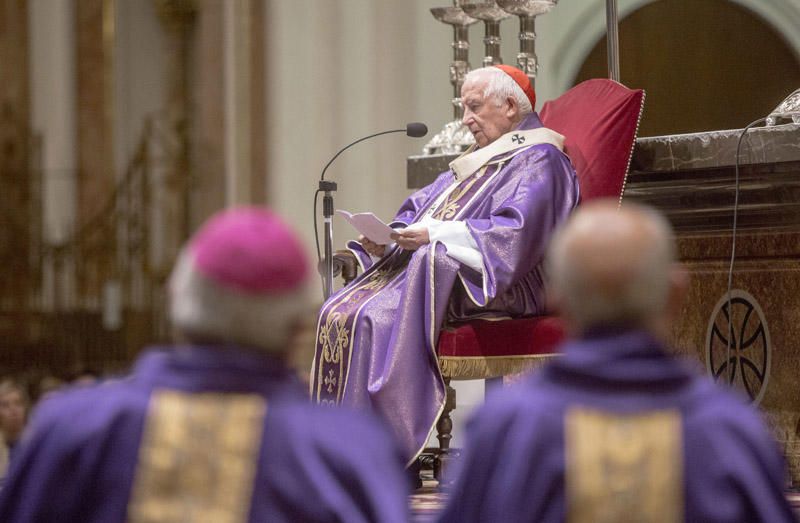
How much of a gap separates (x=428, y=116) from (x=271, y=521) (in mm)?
7284

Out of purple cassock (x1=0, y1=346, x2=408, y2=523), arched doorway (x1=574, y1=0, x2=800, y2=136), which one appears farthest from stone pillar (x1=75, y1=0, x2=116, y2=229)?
purple cassock (x1=0, y1=346, x2=408, y2=523)

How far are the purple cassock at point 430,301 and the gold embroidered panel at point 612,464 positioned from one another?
266 centimetres

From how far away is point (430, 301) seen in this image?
4781mm

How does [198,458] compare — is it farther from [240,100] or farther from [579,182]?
[240,100]

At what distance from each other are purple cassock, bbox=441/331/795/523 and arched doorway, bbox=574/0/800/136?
681 centimetres

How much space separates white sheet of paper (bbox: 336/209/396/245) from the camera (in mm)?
4914

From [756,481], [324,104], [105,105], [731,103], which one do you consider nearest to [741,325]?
[756,481]

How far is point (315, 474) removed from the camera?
205cm

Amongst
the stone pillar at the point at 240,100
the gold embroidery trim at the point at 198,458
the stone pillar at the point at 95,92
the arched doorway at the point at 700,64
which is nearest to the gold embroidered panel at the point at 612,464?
the gold embroidery trim at the point at 198,458

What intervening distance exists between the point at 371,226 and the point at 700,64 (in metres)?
4.59

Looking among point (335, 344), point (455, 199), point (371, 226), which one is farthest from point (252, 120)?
point (335, 344)

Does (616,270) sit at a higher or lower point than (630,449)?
higher

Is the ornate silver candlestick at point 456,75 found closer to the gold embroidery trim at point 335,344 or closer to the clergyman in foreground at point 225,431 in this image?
the gold embroidery trim at point 335,344

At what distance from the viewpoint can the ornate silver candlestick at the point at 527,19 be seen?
5.89 meters
